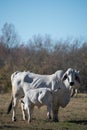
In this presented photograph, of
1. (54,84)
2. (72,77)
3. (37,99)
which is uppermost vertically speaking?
(72,77)

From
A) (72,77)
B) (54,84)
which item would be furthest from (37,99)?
(72,77)

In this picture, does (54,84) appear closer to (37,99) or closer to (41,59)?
(37,99)

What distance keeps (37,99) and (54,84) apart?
1.29 m

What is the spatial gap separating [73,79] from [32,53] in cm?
3194

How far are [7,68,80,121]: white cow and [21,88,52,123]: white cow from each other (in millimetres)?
632

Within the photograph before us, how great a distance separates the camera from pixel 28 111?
40.7 feet

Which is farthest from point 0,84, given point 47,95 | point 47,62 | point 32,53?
point 47,95

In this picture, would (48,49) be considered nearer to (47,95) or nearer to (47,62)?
(47,62)

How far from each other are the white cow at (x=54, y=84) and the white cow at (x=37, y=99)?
2.07 ft

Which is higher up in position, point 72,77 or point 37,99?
point 72,77

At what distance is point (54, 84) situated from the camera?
13.3 meters

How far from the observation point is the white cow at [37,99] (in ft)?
39.9

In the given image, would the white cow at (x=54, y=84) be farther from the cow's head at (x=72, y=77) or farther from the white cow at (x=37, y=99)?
the white cow at (x=37, y=99)

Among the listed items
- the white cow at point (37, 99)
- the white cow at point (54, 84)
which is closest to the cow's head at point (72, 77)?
the white cow at point (54, 84)
